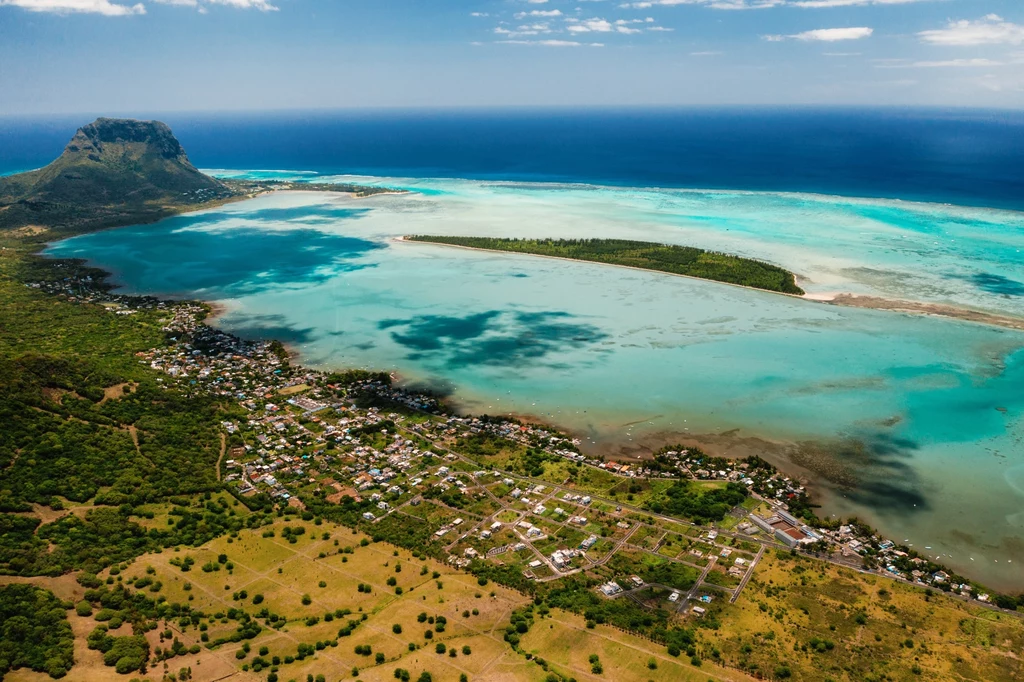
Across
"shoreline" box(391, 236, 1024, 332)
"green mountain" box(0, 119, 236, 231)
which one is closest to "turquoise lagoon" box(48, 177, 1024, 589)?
"shoreline" box(391, 236, 1024, 332)

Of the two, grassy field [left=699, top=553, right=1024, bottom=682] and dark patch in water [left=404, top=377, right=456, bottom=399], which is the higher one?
dark patch in water [left=404, top=377, right=456, bottom=399]

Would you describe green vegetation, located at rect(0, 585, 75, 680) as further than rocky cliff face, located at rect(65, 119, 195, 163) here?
No

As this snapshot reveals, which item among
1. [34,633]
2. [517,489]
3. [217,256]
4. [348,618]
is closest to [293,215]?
[217,256]

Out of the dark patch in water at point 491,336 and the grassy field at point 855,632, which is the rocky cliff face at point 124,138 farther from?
the grassy field at point 855,632

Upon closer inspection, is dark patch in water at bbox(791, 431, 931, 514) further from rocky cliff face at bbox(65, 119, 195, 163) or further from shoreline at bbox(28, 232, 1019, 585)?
rocky cliff face at bbox(65, 119, 195, 163)

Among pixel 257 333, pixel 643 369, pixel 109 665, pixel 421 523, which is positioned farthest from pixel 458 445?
pixel 257 333

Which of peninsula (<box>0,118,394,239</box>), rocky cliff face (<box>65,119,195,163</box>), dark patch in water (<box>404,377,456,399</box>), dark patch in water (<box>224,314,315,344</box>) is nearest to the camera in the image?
dark patch in water (<box>404,377,456,399</box>)

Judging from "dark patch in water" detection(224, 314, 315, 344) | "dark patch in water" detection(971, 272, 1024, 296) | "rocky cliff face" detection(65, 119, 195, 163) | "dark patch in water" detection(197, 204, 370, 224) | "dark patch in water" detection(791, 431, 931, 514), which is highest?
"rocky cliff face" detection(65, 119, 195, 163)

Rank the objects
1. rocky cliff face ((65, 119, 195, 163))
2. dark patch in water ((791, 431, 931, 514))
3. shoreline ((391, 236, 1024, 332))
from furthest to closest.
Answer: rocky cliff face ((65, 119, 195, 163)) → shoreline ((391, 236, 1024, 332)) → dark patch in water ((791, 431, 931, 514))
